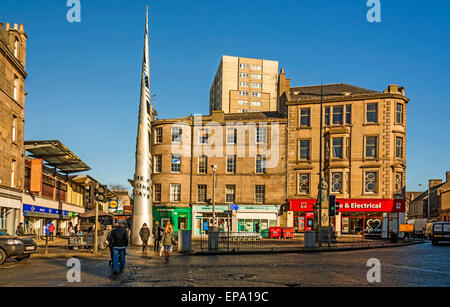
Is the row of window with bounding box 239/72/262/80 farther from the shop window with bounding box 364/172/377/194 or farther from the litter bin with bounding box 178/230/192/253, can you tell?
the litter bin with bounding box 178/230/192/253

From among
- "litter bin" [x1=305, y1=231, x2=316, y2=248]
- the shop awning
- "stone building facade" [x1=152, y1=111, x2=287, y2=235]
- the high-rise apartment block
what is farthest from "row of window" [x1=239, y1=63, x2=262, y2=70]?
A: "litter bin" [x1=305, y1=231, x2=316, y2=248]

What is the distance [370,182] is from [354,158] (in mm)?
2794

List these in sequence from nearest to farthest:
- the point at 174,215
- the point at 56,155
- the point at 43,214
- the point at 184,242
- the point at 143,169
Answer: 1. the point at 184,242
2. the point at 143,169
3. the point at 56,155
4. the point at 43,214
5. the point at 174,215

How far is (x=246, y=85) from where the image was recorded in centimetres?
11338

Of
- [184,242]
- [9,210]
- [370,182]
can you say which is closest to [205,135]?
[370,182]

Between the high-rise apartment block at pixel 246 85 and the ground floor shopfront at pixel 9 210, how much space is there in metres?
76.7

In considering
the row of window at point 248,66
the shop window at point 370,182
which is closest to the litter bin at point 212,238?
the shop window at point 370,182

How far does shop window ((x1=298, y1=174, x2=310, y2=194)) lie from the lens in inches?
1935

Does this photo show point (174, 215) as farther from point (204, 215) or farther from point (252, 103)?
point (252, 103)

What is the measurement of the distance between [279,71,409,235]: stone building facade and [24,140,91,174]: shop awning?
21.2 meters

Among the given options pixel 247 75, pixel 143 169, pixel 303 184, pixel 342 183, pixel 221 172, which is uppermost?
pixel 247 75

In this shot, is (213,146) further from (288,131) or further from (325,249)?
(325,249)
